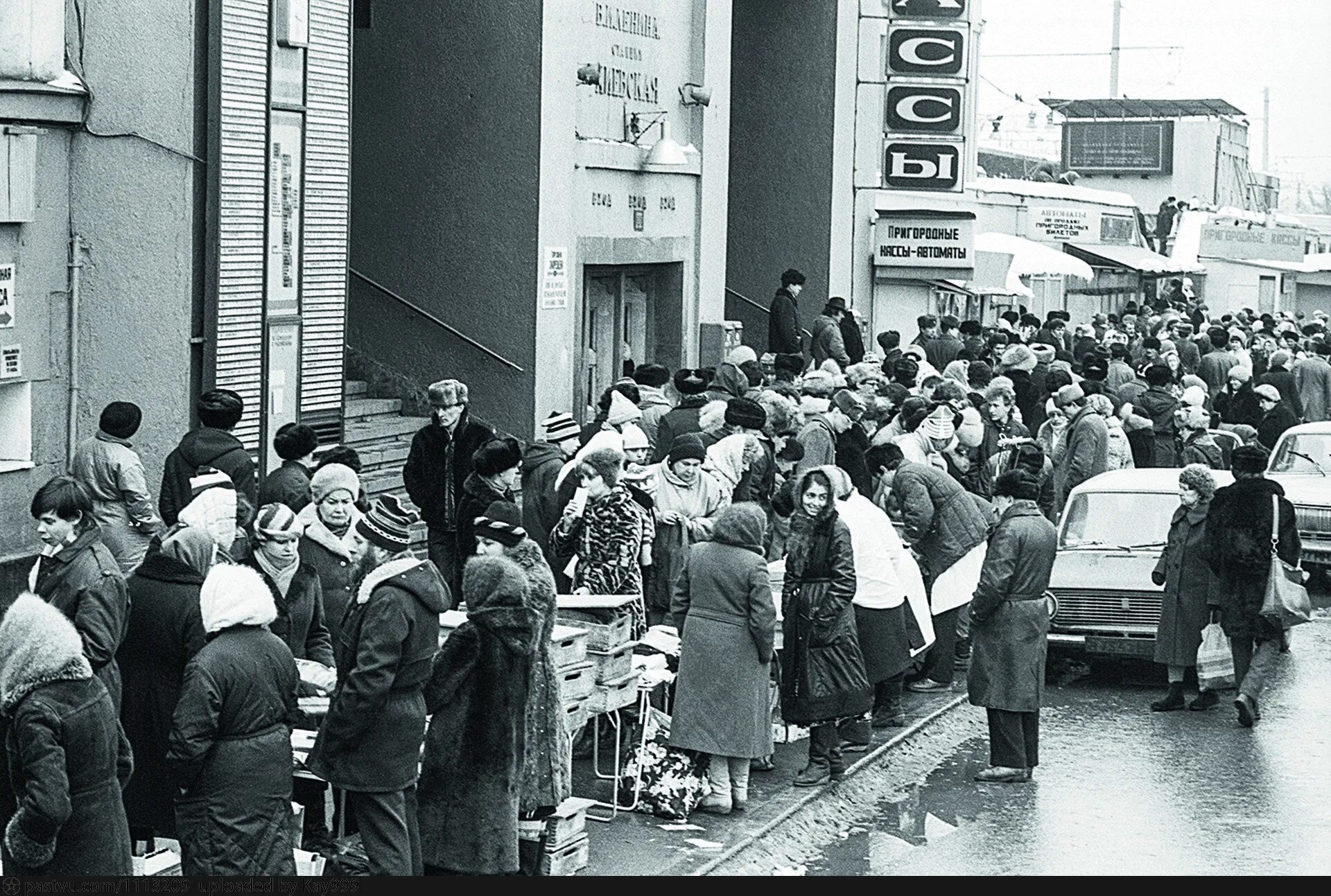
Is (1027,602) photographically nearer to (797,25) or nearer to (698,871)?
(698,871)

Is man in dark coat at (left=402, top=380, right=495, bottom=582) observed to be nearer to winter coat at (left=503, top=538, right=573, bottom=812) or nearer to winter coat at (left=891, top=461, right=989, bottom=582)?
winter coat at (left=891, top=461, right=989, bottom=582)

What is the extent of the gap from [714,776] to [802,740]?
2.15 metres

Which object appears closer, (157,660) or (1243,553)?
(157,660)

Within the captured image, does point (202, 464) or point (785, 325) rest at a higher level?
point (785, 325)

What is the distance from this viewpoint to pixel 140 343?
1349 centimetres

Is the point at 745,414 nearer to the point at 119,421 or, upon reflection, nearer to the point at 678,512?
the point at 678,512

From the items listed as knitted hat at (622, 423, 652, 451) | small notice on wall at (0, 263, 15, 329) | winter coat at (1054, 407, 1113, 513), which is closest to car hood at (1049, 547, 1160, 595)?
winter coat at (1054, 407, 1113, 513)

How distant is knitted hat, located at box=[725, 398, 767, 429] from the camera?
44.9 ft

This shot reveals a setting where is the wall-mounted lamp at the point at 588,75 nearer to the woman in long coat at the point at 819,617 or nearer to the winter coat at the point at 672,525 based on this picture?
the winter coat at the point at 672,525

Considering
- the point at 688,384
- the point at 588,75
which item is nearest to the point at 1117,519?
the point at 688,384

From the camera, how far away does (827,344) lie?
77.7 ft

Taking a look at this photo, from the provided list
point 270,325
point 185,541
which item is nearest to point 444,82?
point 270,325

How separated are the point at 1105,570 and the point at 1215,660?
1540 millimetres

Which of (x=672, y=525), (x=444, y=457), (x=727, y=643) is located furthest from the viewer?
(x=444, y=457)
